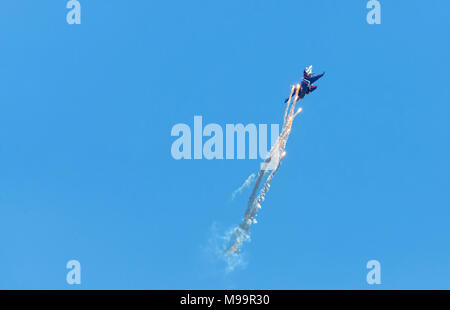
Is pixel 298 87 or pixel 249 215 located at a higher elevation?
pixel 298 87
